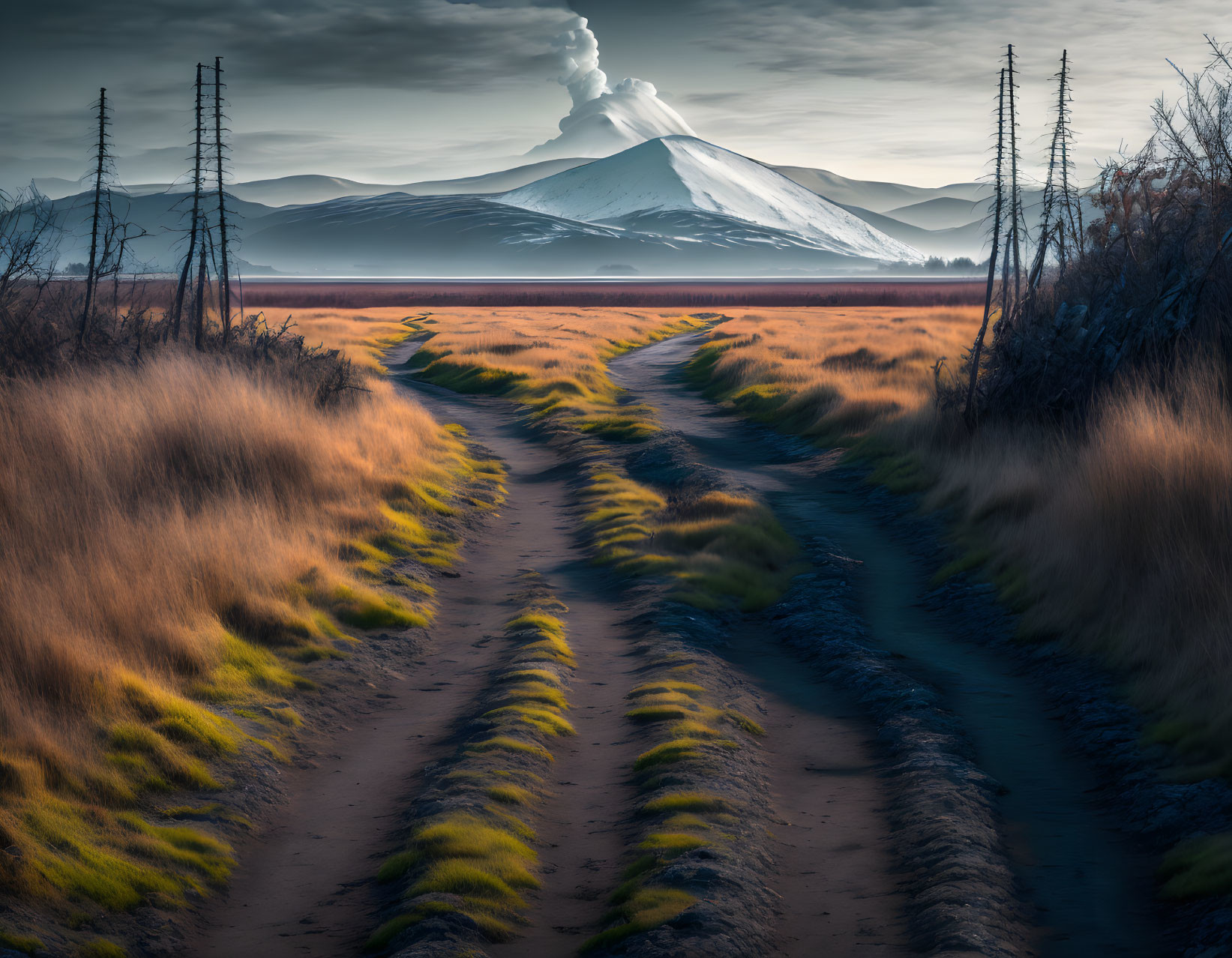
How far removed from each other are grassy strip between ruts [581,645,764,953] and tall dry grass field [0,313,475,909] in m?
2.36

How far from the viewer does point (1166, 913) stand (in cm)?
491

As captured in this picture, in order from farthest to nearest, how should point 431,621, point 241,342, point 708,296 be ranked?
point 708,296, point 241,342, point 431,621

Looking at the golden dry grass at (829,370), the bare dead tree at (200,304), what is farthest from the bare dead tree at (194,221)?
the golden dry grass at (829,370)

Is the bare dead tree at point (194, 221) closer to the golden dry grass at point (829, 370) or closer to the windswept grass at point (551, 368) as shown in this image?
the windswept grass at point (551, 368)

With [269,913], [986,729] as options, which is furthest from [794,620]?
[269,913]

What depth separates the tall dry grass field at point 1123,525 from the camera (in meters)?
6.98

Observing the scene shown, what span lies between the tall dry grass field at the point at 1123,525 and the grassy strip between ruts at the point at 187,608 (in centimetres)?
644

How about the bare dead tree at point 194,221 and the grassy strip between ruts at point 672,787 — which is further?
the bare dead tree at point 194,221

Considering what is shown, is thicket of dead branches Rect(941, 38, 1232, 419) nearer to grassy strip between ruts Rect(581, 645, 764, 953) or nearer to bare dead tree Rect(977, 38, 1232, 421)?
bare dead tree Rect(977, 38, 1232, 421)

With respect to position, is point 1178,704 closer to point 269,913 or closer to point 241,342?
Answer: point 269,913

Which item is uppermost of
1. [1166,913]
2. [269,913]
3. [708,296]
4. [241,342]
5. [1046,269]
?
[708,296]

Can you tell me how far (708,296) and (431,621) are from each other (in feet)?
330

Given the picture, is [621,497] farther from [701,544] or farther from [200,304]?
[200,304]

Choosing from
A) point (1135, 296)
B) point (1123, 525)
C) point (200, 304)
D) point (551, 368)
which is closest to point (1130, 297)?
point (1135, 296)
